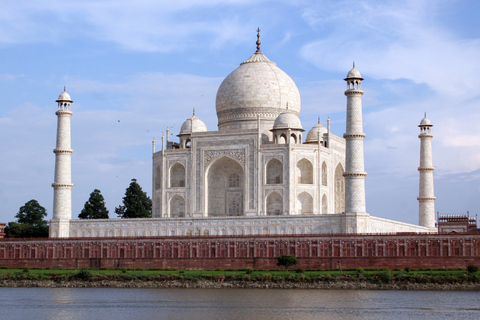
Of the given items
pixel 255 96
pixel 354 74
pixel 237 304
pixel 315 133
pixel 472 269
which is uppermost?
pixel 255 96

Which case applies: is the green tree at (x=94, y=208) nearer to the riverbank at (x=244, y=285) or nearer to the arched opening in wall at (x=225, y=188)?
the arched opening in wall at (x=225, y=188)

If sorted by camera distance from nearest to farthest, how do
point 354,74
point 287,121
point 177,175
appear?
point 354,74
point 287,121
point 177,175

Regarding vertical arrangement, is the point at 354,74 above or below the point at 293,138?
above

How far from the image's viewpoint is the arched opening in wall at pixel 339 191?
155ft

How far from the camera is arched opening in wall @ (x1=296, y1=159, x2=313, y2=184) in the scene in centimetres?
4503

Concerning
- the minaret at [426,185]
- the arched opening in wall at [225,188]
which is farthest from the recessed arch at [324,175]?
the minaret at [426,185]

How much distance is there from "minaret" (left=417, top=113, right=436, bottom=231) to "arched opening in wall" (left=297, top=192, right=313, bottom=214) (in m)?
7.40

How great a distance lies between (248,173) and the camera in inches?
1775

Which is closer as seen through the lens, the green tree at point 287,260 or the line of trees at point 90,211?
the green tree at point 287,260

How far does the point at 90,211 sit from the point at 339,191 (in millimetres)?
14602

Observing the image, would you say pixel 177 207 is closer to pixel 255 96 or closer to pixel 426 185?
pixel 255 96

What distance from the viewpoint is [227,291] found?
113 ft

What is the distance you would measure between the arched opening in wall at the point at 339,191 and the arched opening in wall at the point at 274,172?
3.82m

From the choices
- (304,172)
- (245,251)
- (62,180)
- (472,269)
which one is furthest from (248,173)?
(472,269)
